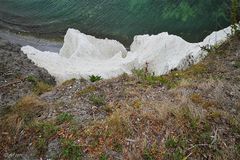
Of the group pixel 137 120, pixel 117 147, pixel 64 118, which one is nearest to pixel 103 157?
pixel 117 147

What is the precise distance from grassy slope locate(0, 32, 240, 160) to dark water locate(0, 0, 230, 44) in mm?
10608

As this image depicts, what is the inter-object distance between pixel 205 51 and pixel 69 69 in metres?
4.62

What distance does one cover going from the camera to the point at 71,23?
23.7 metres

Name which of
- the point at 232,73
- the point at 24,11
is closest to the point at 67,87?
the point at 232,73

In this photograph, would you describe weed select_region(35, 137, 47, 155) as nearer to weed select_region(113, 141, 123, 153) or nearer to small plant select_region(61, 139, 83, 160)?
small plant select_region(61, 139, 83, 160)

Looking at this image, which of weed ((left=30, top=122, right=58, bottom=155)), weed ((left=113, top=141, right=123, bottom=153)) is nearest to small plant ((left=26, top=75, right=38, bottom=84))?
weed ((left=30, top=122, right=58, bottom=155))

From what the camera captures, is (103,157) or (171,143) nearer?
(103,157)

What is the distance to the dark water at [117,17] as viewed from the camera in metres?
20.4

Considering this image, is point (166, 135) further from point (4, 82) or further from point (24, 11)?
point (24, 11)

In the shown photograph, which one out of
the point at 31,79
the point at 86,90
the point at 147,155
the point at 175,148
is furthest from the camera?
the point at 31,79

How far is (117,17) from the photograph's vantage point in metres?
22.7

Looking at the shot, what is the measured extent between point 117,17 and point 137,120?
15167 millimetres

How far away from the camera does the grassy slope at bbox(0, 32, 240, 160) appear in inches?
293

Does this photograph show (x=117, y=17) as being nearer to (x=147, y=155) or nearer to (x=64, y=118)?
(x=64, y=118)
